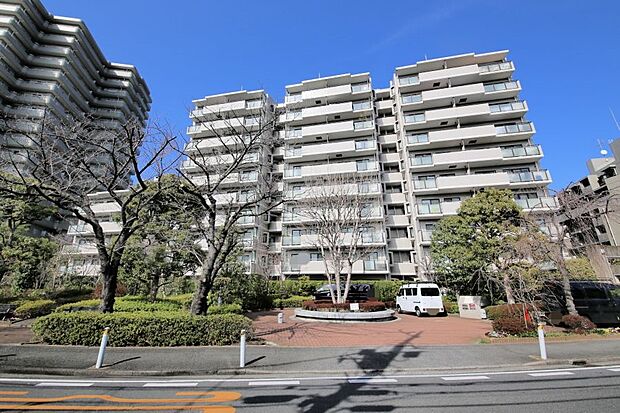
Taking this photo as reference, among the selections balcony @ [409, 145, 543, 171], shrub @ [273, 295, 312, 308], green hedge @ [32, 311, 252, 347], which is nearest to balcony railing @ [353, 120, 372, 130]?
balcony @ [409, 145, 543, 171]

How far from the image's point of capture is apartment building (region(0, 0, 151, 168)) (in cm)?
3609

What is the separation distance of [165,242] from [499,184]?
29.7 m

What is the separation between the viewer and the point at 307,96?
1339 inches

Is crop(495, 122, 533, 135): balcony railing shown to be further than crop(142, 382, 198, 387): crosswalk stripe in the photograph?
Yes

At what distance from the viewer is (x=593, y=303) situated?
1124cm

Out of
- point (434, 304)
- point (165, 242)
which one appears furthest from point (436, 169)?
point (165, 242)

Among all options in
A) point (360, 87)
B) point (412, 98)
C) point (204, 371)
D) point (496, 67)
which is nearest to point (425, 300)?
point (204, 371)

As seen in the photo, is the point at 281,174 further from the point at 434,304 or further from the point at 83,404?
the point at 83,404

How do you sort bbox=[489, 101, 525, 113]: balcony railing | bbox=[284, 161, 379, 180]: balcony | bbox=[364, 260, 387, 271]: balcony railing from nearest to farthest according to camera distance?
bbox=[364, 260, 387, 271]: balcony railing → bbox=[489, 101, 525, 113]: balcony railing → bbox=[284, 161, 379, 180]: balcony

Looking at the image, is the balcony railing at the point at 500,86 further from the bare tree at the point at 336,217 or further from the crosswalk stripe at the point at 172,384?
the crosswalk stripe at the point at 172,384

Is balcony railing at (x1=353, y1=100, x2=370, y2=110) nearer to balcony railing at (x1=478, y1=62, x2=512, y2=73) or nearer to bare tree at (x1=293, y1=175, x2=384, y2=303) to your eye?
balcony railing at (x1=478, y1=62, x2=512, y2=73)

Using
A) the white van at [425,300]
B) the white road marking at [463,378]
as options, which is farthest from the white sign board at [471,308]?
the white road marking at [463,378]

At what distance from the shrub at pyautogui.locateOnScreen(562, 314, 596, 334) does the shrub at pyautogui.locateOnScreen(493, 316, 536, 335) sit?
1932 millimetres

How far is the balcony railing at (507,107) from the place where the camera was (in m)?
27.7
